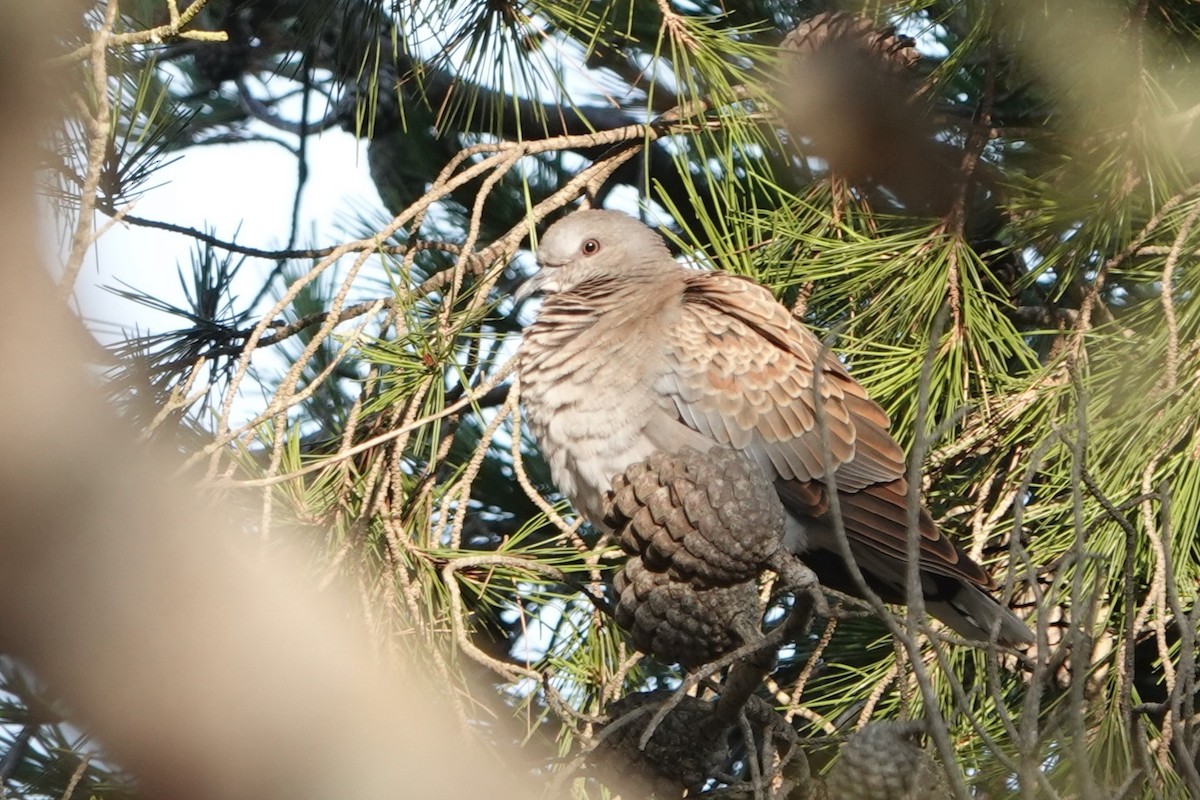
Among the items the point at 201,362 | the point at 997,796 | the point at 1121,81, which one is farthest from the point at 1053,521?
the point at 201,362

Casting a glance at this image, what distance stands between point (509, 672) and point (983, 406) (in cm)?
101

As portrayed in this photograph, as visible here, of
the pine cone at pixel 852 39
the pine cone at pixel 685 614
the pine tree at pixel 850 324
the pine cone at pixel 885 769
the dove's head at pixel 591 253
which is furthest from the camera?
the dove's head at pixel 591 253

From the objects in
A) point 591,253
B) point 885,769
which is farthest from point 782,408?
point 885,769

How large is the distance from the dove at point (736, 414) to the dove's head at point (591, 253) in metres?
0.30

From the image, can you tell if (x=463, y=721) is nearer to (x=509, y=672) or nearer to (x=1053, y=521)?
(x=509, y=672)

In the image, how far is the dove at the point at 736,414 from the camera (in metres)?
2.51

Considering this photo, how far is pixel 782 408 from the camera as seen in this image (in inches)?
103

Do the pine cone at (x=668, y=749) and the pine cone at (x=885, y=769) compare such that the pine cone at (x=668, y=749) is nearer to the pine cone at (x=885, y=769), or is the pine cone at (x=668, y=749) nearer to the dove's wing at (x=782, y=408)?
the pine cone at (x=885, y=769)

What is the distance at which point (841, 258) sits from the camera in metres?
Result: 2.60

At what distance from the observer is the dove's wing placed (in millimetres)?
2561

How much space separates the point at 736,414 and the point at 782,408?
0.11 m

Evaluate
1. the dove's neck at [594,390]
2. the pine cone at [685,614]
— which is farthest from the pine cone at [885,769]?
the dove's neck at [594,390]

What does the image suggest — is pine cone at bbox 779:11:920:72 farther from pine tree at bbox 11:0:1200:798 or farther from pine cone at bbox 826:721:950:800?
pine cone at bbox 826:721:950:800

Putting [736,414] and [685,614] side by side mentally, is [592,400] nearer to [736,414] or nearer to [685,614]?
[736,414]
